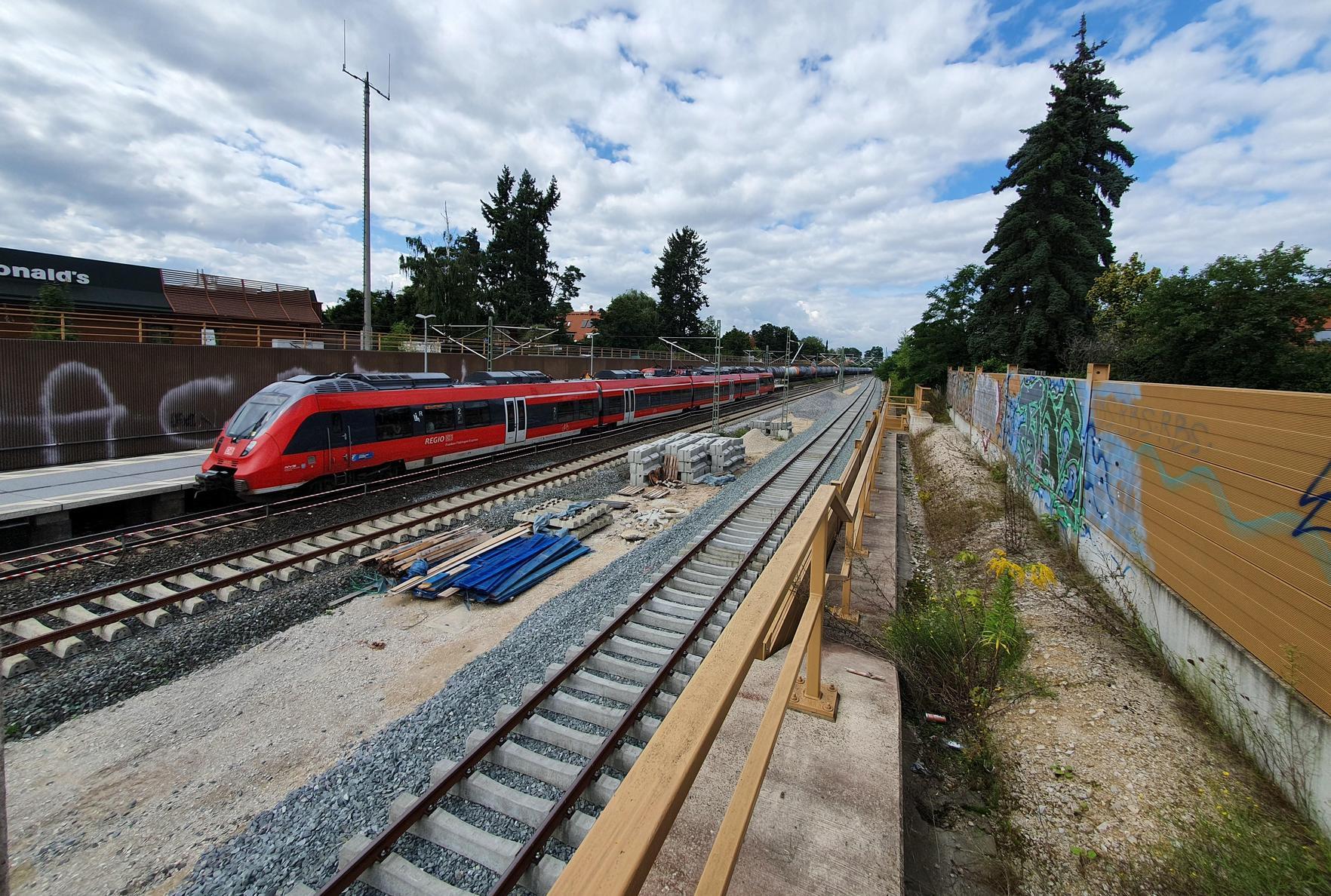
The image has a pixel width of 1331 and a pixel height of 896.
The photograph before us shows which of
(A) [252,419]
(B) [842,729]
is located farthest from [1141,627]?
(A) [252,419]

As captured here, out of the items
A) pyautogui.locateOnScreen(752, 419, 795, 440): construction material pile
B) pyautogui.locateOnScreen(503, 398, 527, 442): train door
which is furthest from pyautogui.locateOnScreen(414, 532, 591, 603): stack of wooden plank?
pyautogui.locateOnScreen(752, 419, 795, 440): construction material pile

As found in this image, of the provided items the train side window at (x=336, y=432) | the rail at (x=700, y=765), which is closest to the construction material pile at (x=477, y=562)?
the train side window at (x=336, y=432)

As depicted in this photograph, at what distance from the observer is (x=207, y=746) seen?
18.9 feet

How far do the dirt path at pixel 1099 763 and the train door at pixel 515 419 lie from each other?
14.8 metres

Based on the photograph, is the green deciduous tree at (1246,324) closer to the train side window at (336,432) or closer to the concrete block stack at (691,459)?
the concrete block stack at (691,459)

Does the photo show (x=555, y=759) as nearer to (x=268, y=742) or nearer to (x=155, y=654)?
(x=268, y=742)

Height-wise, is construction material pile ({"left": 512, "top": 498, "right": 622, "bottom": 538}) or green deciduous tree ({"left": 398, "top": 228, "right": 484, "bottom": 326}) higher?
green deciduous tree ({"left": 398, "top": 228, "right": 484, "bottom": 326})

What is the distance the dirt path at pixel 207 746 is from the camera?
15.1ft

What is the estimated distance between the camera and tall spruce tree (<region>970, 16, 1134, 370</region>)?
27750 mm

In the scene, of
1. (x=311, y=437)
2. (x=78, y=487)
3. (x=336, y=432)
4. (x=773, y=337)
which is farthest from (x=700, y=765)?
(x=773, y=337)

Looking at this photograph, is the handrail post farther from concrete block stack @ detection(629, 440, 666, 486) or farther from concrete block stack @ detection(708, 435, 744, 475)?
concrete block stack @ detection(708, 435, 744, 475)

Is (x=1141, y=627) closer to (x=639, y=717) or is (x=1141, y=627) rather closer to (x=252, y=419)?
(x=639, y=717)

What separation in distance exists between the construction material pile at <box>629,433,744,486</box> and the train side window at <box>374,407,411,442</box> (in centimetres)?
583

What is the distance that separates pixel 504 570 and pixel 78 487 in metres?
10.6
